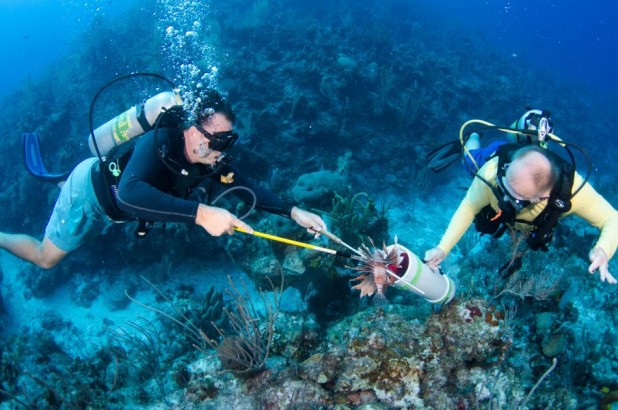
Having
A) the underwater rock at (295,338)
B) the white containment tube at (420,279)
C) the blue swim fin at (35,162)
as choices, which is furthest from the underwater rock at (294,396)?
the blue swim fin at (35,162)

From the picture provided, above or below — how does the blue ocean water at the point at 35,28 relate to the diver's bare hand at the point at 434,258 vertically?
below

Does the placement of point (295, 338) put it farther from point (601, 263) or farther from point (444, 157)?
point (444, 157)

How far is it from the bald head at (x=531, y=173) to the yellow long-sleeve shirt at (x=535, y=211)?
1.69ft

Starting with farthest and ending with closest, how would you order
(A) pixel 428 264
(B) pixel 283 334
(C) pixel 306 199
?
1. (C) pixel 306 199
2. (B) pixel 283 334
3. (A) pixel 428 264

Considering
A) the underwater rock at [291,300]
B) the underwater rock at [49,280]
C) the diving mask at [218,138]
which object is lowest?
the underwater rock at [49,280]

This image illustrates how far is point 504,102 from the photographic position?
15.3 m

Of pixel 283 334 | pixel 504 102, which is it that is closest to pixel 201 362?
pixel 283 334

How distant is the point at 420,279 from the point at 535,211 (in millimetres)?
1810

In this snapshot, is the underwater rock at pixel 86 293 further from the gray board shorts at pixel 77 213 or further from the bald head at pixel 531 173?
the bald head at pixel 531 173

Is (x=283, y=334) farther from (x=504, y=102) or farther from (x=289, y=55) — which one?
(x=504, y=102)

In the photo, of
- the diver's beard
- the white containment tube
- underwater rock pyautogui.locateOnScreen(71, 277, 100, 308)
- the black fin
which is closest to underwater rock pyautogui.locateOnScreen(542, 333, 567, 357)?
the white containment tube

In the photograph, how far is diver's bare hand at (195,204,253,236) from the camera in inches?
113

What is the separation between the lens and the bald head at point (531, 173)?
302 centimetres

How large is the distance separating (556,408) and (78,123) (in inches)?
657
